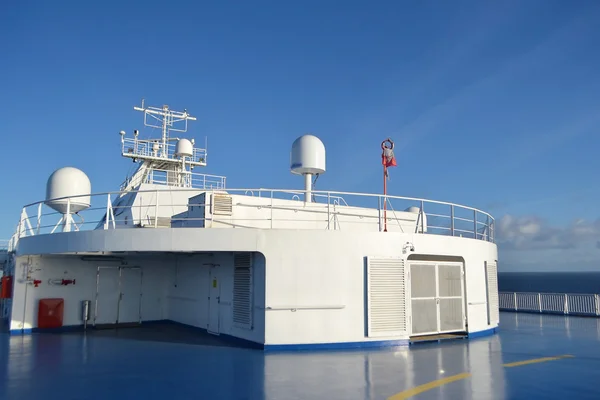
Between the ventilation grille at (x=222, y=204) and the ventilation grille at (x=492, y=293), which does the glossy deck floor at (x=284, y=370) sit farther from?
the ventilation grille at (x=222, y=204)

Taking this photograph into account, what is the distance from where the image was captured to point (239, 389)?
27.9 feet

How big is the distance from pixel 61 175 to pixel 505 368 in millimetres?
15603

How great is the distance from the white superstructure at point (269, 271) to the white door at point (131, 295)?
4 centimetres

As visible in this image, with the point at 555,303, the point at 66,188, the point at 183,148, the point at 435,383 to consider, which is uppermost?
the point at 183,148

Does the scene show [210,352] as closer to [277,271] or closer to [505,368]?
[277,271]

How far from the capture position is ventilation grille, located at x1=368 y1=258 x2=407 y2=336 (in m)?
12.7

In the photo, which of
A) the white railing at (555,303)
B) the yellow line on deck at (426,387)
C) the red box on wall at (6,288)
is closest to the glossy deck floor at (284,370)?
the yellow line on deck at (426,387)

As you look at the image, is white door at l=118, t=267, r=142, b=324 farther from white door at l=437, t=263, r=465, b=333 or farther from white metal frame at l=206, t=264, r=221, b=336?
white door at l=437, t=263, r=465, b=333

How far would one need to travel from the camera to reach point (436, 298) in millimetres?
13914

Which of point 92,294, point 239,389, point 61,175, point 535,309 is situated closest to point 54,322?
point 92,294

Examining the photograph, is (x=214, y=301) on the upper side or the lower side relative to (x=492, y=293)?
lower

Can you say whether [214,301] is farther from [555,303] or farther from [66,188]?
[555,303]

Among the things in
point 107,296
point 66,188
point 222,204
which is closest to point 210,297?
point 222,204

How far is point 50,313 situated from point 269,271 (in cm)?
868
